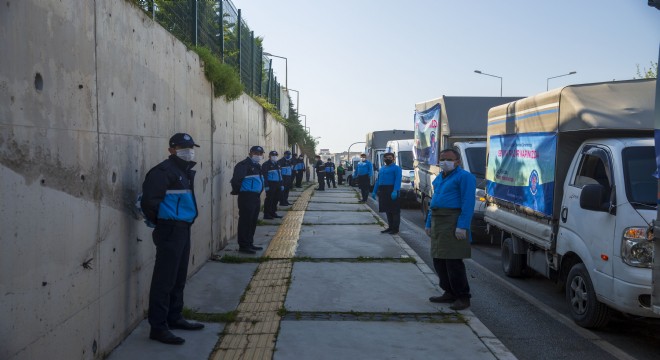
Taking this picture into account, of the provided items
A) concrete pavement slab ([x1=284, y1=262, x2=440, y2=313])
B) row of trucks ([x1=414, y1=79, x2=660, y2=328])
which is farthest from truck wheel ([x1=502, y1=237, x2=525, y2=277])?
concrete pavement slab ([x1=284, y1=262, x2=440, y2=313])

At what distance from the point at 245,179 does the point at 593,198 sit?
586 cm

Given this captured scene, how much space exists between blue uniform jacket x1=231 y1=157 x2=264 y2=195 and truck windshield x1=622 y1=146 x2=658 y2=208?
5.85m

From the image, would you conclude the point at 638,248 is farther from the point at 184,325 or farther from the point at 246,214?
the point at 246,214

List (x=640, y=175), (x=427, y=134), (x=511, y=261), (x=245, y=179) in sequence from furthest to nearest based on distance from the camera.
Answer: (x=427, y=134) < (x=245, y=179) < (x=511, y=261) < (x=640, y=175)

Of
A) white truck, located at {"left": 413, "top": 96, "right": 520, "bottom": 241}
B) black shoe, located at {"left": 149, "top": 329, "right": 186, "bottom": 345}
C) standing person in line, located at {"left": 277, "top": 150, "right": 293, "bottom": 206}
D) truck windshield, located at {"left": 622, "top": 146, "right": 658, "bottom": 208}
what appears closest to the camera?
black shoe, located at {"left": 149, "top": 329, "right": 186, "bottom": 345}

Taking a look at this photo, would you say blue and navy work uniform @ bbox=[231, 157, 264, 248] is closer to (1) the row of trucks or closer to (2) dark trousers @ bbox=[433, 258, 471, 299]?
(1) the row of trucks

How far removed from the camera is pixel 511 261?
9.24 m

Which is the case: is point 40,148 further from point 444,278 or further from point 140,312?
point 444,278

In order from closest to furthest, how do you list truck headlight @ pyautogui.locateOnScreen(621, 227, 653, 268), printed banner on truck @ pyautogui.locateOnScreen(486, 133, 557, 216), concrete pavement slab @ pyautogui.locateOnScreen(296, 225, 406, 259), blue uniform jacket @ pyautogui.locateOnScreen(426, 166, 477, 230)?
truck headlight @ pyautogui.locateOnScreen(621, 227, 653, 268), blue uniform jacket @ pyautogui.locateOnScreen(426, 166, 477, 230), printed banner on truck @ pyautogui.locateOnScreen(486, 133, 557, 216), concrete pavement slab @ pyautogui.locateOnScreen(296, 225, 406, 259)

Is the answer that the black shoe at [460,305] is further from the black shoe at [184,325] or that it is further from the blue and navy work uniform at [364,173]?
the blue and navy work uniform at [364,173]

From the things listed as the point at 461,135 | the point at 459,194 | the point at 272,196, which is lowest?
the point at 272,196

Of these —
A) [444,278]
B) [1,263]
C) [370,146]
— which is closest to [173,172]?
[1,263]

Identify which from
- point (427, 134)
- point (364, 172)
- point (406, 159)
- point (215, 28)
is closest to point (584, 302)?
point (215, 28)

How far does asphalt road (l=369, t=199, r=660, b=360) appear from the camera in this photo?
5.90 m
